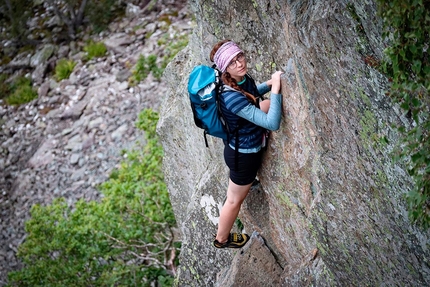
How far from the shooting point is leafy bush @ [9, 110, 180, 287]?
13.0 m

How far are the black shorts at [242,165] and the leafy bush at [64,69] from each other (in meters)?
15.6

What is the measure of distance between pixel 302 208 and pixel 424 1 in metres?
3.32

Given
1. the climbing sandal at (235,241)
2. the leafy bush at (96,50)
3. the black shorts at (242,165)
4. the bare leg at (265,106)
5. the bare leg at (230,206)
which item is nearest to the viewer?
the bare leg at (265,106)

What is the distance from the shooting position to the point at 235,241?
8.02 metres

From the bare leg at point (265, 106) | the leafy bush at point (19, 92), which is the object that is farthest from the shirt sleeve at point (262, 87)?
the leafy bush at point (19, 92)

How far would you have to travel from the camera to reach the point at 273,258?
8.01 meters

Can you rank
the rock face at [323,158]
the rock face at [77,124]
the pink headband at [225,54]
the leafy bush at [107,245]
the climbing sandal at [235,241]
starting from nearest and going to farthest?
the rock face at [323,158] < the pink headband at [225,54] < the climbing sandal at [235,241] < the leafy bush at [107,245] < the rock face at [77,124]

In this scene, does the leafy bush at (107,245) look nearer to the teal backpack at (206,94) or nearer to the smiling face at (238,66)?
the teal backpack at (206,94)

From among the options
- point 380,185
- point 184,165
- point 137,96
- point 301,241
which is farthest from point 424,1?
point 137,96

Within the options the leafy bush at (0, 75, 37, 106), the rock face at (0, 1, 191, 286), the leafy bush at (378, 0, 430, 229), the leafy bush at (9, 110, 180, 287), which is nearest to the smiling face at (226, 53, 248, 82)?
the leafy bush at (378, 0, 430, 229)

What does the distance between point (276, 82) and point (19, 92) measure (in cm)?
1757

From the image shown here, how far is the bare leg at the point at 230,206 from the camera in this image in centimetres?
717

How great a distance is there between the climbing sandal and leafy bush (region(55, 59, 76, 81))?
14903 mm

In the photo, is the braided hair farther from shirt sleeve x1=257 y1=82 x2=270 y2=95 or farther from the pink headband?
shirt sleeve x1=257 y1=82 x2=270 y2=95
